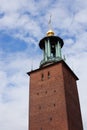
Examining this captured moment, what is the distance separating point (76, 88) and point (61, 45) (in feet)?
22.1

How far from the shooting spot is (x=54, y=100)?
27.8m

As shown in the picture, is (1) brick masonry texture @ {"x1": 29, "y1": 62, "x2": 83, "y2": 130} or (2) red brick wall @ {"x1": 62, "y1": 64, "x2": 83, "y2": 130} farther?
(2) red brick wall @ {"x1": 62, "y1": 64, "x2": 83, "y2": 130}

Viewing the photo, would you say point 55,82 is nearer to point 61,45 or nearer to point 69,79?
point 69,79

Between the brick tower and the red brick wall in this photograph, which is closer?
the brick tower

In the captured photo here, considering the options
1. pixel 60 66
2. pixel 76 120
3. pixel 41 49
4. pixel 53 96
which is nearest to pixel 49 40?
pixel 41 49

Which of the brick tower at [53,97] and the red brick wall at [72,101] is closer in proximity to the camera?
the brick tower at [53,97]

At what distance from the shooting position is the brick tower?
1044 inches

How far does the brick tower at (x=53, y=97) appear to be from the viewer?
87.0ft

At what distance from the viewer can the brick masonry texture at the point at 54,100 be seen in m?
26.5

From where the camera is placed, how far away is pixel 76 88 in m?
32.6

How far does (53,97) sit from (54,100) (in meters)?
0.42

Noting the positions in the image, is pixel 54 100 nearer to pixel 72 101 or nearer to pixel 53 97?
pixel 53 97

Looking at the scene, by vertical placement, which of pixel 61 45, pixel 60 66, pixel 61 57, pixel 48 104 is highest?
pixel 61 45

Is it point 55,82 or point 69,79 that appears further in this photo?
point 69,79
